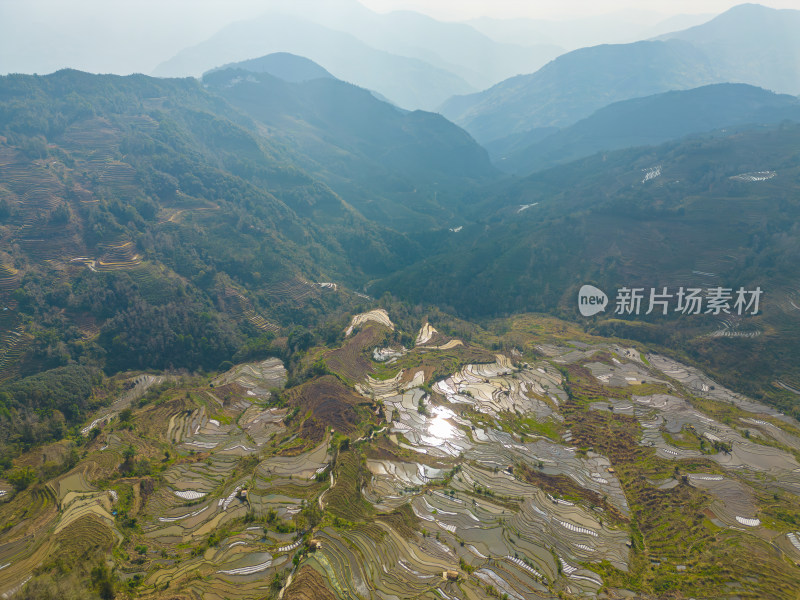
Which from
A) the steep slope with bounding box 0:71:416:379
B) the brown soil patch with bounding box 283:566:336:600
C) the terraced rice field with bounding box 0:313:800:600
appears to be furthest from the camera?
the steep slope with bounding box 0:71:416:379

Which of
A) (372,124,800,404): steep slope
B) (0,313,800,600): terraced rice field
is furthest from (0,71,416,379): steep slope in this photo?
(372,124,800,404): steep slope

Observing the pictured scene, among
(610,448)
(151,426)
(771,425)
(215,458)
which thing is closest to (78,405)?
(151,426)

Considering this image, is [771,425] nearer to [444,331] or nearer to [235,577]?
[444,331]

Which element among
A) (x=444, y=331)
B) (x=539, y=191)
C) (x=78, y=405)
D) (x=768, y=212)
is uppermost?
(x=539, y=191)

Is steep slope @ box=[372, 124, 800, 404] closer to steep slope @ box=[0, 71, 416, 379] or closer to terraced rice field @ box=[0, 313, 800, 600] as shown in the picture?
terraced rice field @ box=[0, 313, 800, 600]

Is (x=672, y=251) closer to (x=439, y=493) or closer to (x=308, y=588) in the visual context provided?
(x=439, y=493)

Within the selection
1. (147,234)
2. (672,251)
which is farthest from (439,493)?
(147,234)

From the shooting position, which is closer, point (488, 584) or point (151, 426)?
point (488, 584)

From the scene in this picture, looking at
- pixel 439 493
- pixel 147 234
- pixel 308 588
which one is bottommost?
pixel 439 493

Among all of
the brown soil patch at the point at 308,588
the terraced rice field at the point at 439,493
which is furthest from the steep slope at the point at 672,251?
the brown soil patch at the point at 308,588

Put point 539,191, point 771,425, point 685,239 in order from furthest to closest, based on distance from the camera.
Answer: point 539,191 < point 685,239 < point 771,425

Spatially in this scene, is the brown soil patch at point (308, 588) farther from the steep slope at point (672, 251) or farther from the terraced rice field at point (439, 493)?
the steep slope at point (672, 251)
